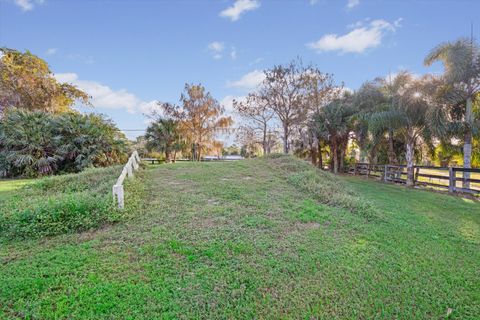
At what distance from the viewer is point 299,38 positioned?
11930 millimetres

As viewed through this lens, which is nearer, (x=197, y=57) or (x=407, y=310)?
(x=407, y=310)

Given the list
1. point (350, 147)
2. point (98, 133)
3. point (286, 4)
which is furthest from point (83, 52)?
point (350, 147)

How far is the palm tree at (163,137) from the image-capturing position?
17.2 meters

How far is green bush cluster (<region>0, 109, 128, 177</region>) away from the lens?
941 cm

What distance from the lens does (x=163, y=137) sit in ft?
56.7

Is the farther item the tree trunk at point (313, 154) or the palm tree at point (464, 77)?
the tree trunk at point (313, 154)

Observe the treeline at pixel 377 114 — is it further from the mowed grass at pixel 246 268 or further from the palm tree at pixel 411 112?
the mowed grass at pixel 246 268

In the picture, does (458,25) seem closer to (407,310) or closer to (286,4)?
(286,4)

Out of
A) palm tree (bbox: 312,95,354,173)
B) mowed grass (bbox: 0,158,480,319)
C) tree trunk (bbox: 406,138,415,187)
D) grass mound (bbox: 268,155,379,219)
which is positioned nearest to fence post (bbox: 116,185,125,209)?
mowed grass (bbox: 0,158,480,319)

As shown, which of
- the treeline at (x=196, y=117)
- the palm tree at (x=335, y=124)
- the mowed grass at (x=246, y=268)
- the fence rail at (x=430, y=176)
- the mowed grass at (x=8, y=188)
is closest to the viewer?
the mowed grass at (x=246, y=268)

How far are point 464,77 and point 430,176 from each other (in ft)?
12.7

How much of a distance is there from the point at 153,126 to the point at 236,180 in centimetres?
1295

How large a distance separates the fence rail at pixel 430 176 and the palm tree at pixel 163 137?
13581mm

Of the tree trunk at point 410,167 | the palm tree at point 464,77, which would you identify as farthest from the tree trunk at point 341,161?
the palm tree at point 464,77
